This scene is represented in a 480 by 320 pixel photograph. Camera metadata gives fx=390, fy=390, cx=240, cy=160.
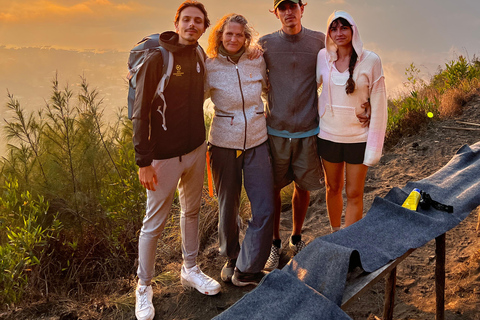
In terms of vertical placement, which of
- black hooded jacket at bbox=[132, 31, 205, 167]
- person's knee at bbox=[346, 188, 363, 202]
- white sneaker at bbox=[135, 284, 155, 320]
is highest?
black hooded jacket at bbox=[132, 31, 205, 167]

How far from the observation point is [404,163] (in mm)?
6074

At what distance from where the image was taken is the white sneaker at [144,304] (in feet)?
9.88

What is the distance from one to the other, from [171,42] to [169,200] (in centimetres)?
111

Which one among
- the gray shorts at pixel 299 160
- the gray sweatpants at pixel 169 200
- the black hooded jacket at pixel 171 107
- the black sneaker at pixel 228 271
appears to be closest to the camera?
the black hooded jacket at pixel 171 107

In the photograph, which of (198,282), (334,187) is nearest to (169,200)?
(198,282)

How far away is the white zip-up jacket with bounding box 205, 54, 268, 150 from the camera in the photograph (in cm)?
288

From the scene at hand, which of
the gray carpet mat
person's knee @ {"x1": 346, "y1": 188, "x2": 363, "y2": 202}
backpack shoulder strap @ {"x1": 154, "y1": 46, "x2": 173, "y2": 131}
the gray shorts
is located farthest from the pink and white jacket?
backpack shoulder strap @ {"x1": 154, "y1": 46, "x2": 173, "y2": 131}

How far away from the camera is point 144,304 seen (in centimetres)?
302

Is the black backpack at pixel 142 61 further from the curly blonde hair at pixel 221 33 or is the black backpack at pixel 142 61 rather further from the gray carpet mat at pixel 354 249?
the gray carpet mat at pixel 354 249

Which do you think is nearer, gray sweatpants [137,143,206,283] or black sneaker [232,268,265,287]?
gray sweatpants [137,143,206,283]

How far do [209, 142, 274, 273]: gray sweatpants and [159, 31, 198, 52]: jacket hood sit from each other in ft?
2.65

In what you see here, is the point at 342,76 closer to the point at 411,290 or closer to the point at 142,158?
the point at 142,158

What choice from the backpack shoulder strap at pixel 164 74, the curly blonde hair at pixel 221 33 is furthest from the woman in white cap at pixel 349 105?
the backpack shoulder strap at pixel 164 74

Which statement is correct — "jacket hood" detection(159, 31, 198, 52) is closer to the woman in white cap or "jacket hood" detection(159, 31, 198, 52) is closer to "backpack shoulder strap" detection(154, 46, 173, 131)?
"backpack shoulder strap" detection(154, 46, 173, 131)
